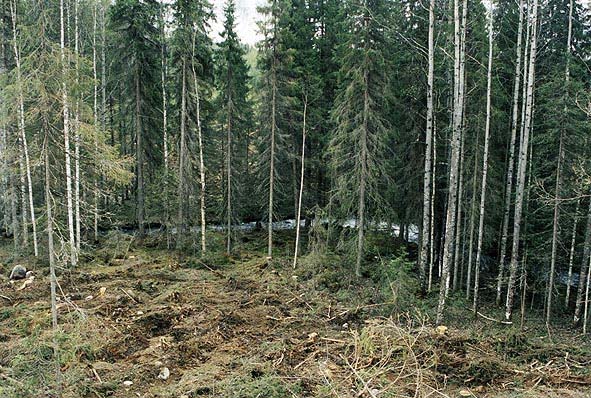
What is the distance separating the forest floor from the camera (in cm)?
693

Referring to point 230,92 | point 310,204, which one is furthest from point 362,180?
point 230,92

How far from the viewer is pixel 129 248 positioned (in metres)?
19.4

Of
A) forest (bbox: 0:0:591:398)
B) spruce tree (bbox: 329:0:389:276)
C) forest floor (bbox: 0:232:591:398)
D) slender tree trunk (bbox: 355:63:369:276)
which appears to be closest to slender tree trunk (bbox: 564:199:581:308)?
forest (bbox: 0:0:591:398)

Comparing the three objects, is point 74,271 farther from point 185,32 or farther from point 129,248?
point 185,32

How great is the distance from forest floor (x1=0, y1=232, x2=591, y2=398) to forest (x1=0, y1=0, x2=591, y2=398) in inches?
2.5

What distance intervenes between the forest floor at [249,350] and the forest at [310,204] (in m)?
0.06

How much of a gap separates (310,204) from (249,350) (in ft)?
44.9

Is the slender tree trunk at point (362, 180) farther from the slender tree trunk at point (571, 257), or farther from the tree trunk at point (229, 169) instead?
the slender tree trunk at point (571, 257)

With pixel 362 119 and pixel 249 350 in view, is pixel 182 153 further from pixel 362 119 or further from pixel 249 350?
pixel 249 350

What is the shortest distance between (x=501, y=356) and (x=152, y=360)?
727 centimetres

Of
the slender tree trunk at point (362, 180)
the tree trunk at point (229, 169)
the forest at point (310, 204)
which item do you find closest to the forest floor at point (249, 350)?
the forest at point (310, 204)

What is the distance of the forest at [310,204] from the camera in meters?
7.00

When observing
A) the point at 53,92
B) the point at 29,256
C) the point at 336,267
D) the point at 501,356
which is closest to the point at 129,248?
the point at 29,256

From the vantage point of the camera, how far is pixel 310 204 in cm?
2212
